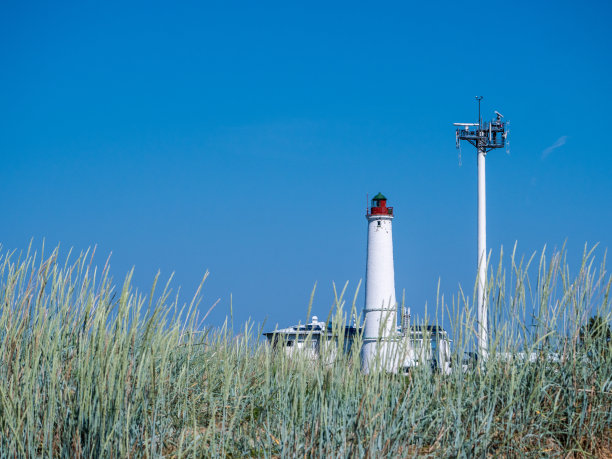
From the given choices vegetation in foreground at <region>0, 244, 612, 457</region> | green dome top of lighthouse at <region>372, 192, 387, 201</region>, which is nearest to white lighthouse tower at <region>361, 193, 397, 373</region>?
green dome top of lighthouse at <region>372, 192, 387, 201</region>

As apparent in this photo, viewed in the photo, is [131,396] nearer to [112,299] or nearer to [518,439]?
[112,299]

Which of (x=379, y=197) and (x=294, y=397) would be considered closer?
(x=294, y=397)

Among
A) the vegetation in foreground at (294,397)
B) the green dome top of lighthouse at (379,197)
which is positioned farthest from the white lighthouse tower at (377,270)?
the vegetation in foreground at (294,397)

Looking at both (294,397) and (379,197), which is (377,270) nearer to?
(379,197)

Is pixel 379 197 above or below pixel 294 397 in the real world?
above

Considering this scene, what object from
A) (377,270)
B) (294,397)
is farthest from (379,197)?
(294,397)

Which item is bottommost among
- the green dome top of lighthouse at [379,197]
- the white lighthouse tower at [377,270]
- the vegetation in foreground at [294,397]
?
the vegetation in foreground at [294,397]

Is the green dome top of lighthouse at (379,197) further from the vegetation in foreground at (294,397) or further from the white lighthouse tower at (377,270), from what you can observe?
the vegetation in foreground at (294,397)

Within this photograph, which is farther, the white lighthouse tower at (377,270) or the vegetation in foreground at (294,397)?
the white lighthouse tower at (377,270)

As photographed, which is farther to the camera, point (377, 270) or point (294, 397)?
point (377, 270)

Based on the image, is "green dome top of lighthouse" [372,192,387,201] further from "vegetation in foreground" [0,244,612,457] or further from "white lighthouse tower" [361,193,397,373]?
"vegetation in foreground" [0,244,612,457]

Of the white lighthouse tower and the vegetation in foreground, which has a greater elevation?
the white lighthouse tower

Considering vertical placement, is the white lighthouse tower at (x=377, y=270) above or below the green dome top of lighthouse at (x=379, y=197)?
Answer: below

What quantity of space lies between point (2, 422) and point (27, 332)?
79cm
